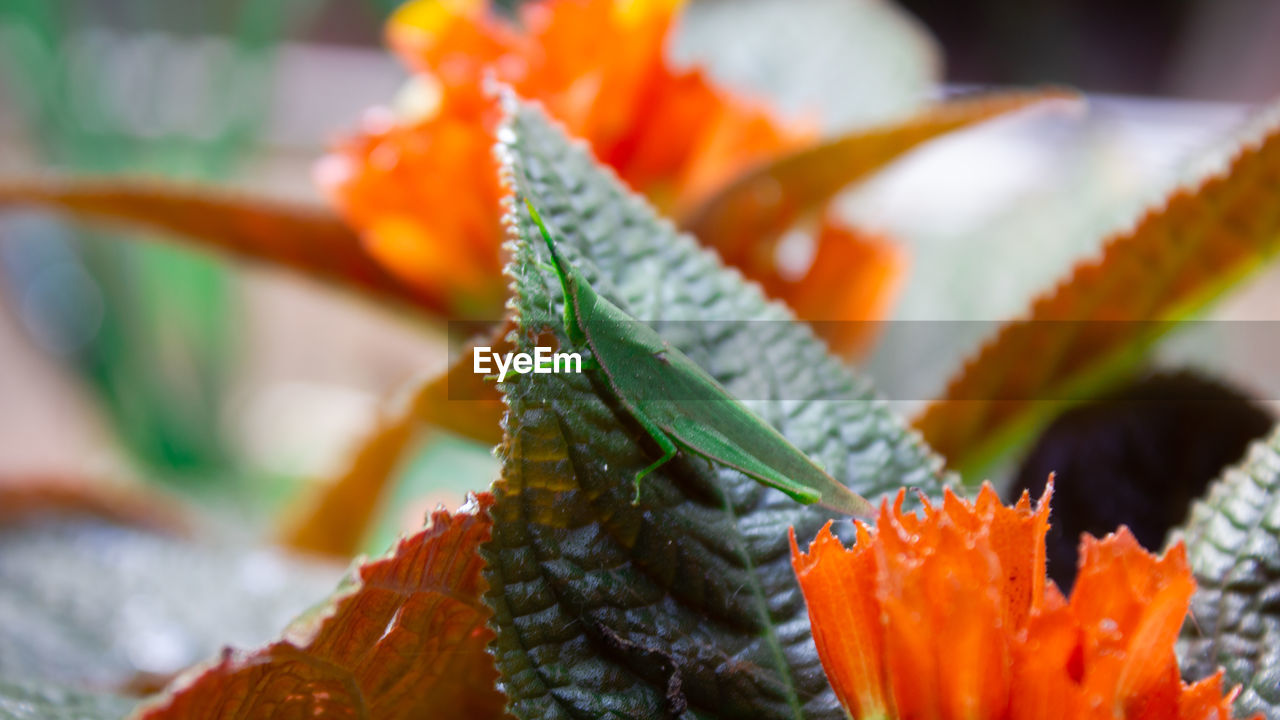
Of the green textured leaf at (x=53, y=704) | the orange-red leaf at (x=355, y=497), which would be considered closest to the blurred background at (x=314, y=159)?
the orange-red leaf at (x=355, y=497)

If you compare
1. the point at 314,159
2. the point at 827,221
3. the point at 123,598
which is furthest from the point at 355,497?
the point at 314,159

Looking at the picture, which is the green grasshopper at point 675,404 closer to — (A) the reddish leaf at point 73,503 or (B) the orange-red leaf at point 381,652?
(B) the orange-red leaf at point 381,652

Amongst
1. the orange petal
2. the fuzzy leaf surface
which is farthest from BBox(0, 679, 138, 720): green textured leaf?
the orange petal

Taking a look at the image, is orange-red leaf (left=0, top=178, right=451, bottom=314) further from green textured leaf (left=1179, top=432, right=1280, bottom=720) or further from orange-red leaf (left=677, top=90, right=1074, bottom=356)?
green textured leaf (left=1179, top=432, right=1280, bottom=720)

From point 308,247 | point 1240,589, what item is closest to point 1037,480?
point 1240,589

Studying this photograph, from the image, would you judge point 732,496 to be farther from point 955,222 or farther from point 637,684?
point 955,222

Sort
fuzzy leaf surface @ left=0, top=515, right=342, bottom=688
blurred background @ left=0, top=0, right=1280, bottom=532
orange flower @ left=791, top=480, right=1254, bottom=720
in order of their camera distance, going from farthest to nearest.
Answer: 1. blurred background @ left=0, top=0, right=1280, bottom=532
2. fuzzy leaf surface @ left=0, top=515, right=342, bottom=688
3. orange flower @ left=791, top=480, right=1254, bottom=720
